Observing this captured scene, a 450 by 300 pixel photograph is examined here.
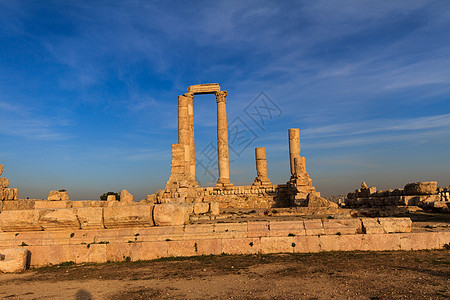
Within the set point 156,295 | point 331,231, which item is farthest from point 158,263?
point 331,231

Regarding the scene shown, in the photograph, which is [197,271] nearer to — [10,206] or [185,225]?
[185,225]

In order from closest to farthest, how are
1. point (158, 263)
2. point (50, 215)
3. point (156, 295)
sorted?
point (156, 295)
point (158, 263)
point (50, 215)

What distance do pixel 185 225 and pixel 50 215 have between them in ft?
12.5

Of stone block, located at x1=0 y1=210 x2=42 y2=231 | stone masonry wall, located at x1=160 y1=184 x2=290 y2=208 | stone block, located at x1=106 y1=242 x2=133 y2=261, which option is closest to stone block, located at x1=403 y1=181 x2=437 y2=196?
stone masonry wall, located at x1=160 y1=184 x2=290 y2=208

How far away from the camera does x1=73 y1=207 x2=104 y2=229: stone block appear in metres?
8.80

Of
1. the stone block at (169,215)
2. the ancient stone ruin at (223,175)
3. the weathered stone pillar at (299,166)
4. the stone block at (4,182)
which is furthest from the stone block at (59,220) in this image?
the weathered stone pillar at (299,166)

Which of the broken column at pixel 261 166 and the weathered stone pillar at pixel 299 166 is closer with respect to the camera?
the weathered stone pillar at pixel 299 166

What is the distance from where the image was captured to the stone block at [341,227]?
26.9ft

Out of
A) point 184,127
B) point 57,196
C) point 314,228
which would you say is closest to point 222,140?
point 184,127

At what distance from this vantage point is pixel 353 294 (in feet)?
15.9

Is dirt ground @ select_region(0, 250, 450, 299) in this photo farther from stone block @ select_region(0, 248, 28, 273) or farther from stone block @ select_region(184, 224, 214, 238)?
stone block @ select_region(184, 224, 214, 238)

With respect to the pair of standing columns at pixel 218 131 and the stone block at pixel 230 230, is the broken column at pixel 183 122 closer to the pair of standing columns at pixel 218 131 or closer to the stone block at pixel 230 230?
the pair of standing columns at pixel 218 131

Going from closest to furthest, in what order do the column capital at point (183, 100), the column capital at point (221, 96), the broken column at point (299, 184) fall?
1. the broken column at point (299, 184)
2. the column capital at point (183, 100)
3. the column capital at point (221, 96)

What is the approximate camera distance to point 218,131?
90.8ft
